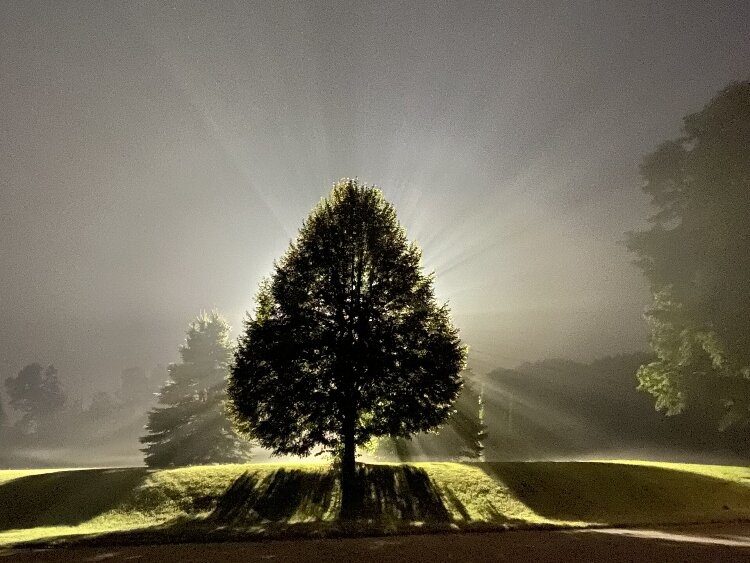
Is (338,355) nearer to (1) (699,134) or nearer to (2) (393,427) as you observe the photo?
(2) (393,427)

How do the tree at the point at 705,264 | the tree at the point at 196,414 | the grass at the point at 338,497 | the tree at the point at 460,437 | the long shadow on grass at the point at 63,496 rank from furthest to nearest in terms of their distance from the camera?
1. the tree at the point at 196,414
2. the tree at the point at 460,437
3. the tree at the point at 705,264
4. the long shadow on grass at the point at 63,496
5. the grass at the point at 338,497

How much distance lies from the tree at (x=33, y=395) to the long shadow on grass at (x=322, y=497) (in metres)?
118

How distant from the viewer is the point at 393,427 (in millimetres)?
17750

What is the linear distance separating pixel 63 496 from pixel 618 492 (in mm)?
26963

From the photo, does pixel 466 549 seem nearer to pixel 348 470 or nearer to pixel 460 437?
pixel 348 470

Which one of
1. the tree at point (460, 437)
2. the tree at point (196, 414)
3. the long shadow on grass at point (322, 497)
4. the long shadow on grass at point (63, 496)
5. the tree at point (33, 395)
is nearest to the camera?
the long shadow on grass at point (322, 497)

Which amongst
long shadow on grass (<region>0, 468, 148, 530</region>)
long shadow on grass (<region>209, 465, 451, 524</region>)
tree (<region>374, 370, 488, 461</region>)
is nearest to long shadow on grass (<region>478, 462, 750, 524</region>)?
long shadow on grass (<region>209, 465, 451, 524</region>)

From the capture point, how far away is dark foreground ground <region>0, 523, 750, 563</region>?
9922 mm

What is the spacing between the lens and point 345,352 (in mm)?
17875

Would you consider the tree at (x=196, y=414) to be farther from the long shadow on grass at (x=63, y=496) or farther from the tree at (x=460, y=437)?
the tree at (x=460, y=437)

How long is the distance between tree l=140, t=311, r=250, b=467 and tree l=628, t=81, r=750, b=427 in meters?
32.9

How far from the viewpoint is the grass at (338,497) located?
1465cm

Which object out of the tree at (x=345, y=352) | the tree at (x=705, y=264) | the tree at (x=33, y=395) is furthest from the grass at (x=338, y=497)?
the tree at (x=33, y=395)

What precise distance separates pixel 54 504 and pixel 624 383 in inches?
2866
